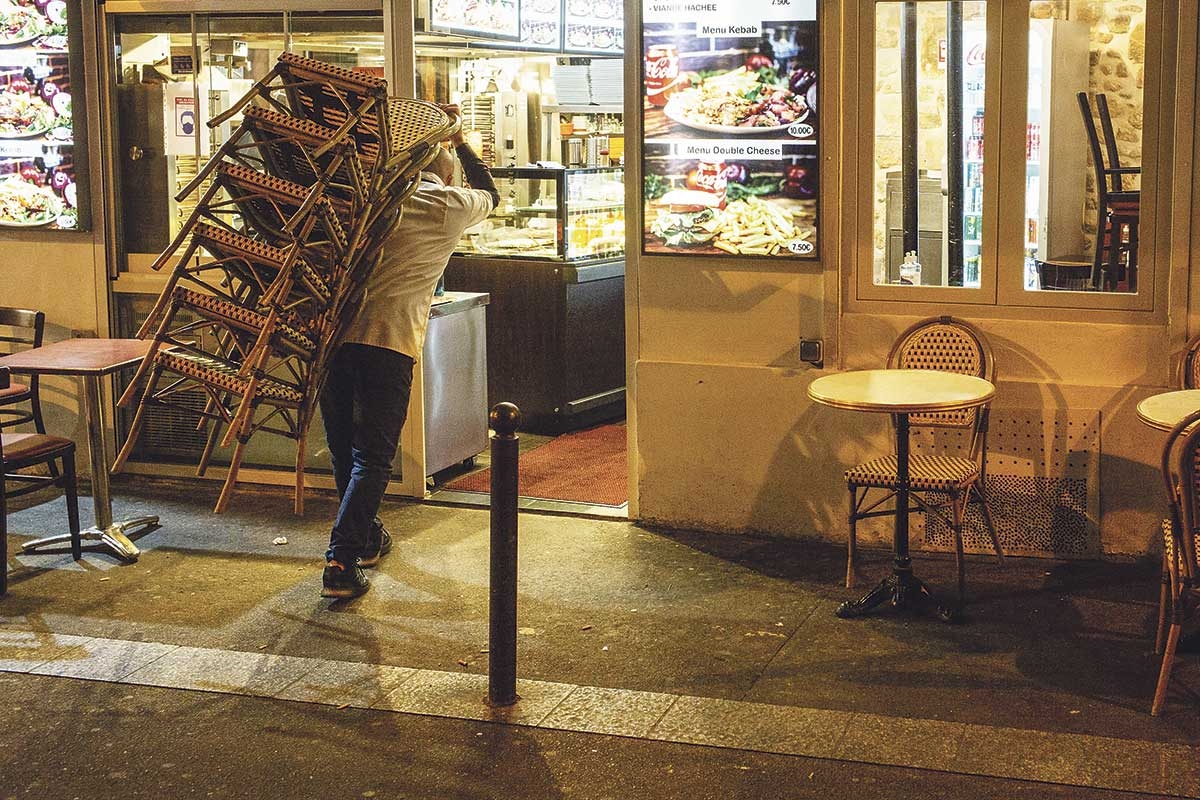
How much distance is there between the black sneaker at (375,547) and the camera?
21.5ft

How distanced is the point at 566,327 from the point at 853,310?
2.92 metres

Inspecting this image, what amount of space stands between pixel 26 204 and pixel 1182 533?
646 cm

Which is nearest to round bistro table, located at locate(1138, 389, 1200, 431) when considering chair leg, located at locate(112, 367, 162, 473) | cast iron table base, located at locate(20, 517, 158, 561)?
chair leg, located at locate(112, 367, 162, 473)

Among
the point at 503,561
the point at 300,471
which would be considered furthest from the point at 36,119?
the point at 503,561

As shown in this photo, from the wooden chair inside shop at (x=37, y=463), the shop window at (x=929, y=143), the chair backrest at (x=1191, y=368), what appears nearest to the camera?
the chair backrest at (x=1191, y=368)

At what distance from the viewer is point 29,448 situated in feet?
21.3

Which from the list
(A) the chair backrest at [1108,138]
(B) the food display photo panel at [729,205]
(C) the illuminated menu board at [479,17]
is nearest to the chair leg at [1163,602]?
(A) the chair backrest at [1108,138]

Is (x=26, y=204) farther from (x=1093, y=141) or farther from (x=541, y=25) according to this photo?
(x=1093, y=141)

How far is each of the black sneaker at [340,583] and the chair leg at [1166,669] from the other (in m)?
3.18

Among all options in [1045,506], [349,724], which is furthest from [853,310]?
[349,724]

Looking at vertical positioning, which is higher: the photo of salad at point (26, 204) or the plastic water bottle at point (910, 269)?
the photo of salad at point (26, 204)

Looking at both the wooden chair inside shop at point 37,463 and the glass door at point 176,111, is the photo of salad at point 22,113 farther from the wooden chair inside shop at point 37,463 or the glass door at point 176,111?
the wooden chair inside shop at point 37,463

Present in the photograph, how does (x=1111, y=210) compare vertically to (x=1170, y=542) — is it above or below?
above

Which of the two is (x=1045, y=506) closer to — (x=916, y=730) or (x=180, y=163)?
(x=916, y=730)
